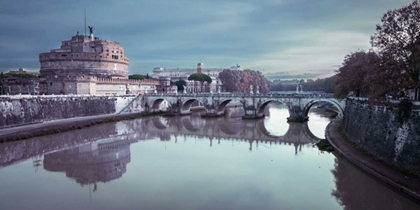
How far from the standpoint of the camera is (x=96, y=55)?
38.4 meters

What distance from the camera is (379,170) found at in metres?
10.8

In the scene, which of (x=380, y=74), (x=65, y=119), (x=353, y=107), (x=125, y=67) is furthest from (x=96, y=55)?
(x=380, y=74)

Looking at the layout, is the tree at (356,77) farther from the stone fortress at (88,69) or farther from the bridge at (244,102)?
the stone fortress at (88,69)

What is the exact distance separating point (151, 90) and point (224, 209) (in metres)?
34.8

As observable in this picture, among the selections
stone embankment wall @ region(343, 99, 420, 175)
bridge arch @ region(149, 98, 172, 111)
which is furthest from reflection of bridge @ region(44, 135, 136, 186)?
bridge arch @ region(149, 98, 172, 111)

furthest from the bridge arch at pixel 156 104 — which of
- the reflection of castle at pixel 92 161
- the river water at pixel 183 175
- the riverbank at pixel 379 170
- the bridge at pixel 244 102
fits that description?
the riverbank at pixel 379 170

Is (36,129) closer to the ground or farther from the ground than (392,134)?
closer to the ground

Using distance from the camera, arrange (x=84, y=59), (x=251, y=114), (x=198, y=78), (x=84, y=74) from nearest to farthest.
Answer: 1. (x=251, y=114)
2. (x=84, y=74)
3. (x=84, y=59)
4. (x=198, y=78)

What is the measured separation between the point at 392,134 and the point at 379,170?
1.45m

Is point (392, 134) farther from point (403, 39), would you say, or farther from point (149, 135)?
point (149, 135)

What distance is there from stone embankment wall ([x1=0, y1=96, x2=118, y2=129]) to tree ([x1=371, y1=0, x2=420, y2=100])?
21.5 metres

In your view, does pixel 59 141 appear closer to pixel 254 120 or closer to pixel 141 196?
pixel 141 196

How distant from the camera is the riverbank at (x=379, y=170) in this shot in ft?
29.8

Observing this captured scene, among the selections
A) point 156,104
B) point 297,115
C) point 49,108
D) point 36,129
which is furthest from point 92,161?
point 156,104
